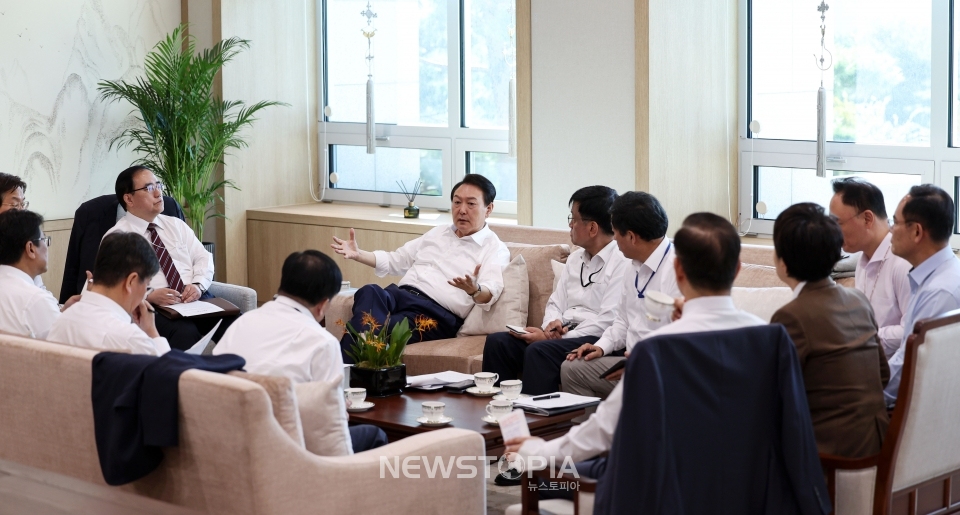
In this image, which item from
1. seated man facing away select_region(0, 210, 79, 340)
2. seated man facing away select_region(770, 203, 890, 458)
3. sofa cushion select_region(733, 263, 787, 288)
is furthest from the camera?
sofa cushion select_region(733, 263, 787, 288)

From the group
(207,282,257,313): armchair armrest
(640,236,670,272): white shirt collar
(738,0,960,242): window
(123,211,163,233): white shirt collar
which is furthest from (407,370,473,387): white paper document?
(738,0,960,242): window

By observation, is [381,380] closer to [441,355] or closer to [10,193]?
[441,355]

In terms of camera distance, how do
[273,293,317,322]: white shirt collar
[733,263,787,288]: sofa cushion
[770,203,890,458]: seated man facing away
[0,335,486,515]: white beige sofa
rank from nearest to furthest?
[0,335,486,515]: white beige sofa, [770,203,890,458]: seated man facing away, [273,293,317,322]: white shirt collar, [733,263,787,288]: sofa cushion

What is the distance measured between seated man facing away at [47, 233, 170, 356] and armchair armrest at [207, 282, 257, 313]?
2.20m

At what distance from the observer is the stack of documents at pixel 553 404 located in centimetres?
372

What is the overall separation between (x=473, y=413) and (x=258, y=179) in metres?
4.61

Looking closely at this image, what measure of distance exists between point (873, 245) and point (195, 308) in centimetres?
323

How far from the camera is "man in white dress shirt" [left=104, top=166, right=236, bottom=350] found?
5.47 m

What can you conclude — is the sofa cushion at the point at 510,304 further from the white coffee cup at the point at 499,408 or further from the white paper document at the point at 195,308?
the white coffee cup at the point at 499,408

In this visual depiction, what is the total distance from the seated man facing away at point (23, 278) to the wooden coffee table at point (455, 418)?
1.26m

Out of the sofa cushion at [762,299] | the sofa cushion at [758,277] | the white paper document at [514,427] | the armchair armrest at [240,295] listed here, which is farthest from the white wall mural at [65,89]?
the white paper document at [514,427]

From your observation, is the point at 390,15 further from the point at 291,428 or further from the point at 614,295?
the point at 291,428

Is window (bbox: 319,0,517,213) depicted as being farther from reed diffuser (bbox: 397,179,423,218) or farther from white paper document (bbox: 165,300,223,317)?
white paper document (bbox: 165,300,223,317)

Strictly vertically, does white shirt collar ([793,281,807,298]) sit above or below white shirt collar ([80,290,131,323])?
above
